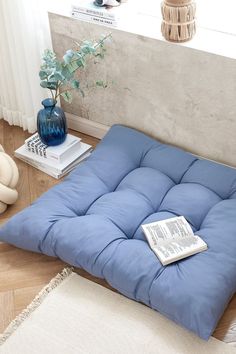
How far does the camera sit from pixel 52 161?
2689 mm

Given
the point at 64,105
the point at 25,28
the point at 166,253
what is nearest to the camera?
the point at 166,253

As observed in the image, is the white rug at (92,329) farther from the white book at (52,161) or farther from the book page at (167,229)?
the white book at (52,161)

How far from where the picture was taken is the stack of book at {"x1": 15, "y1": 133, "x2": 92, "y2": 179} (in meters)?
2.67

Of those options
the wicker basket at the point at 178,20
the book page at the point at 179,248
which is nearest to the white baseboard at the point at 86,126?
the wicker basket at the point at 178,20

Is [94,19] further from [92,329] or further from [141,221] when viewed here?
[92,329]

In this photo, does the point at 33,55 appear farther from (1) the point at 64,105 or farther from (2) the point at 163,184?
(2) the point at 163,184

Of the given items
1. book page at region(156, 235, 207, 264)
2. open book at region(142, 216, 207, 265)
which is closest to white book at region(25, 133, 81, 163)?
open book at region(142, 216, 207, 265)

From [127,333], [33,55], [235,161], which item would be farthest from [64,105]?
[127,333]

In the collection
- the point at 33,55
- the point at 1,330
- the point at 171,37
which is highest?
the point at 171,37

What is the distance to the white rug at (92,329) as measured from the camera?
1.88m

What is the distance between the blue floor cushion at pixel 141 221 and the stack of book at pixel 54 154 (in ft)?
0.52

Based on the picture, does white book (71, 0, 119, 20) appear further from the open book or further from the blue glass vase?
the open book

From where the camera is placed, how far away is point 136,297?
1996mm

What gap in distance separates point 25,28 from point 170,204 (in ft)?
3.75
